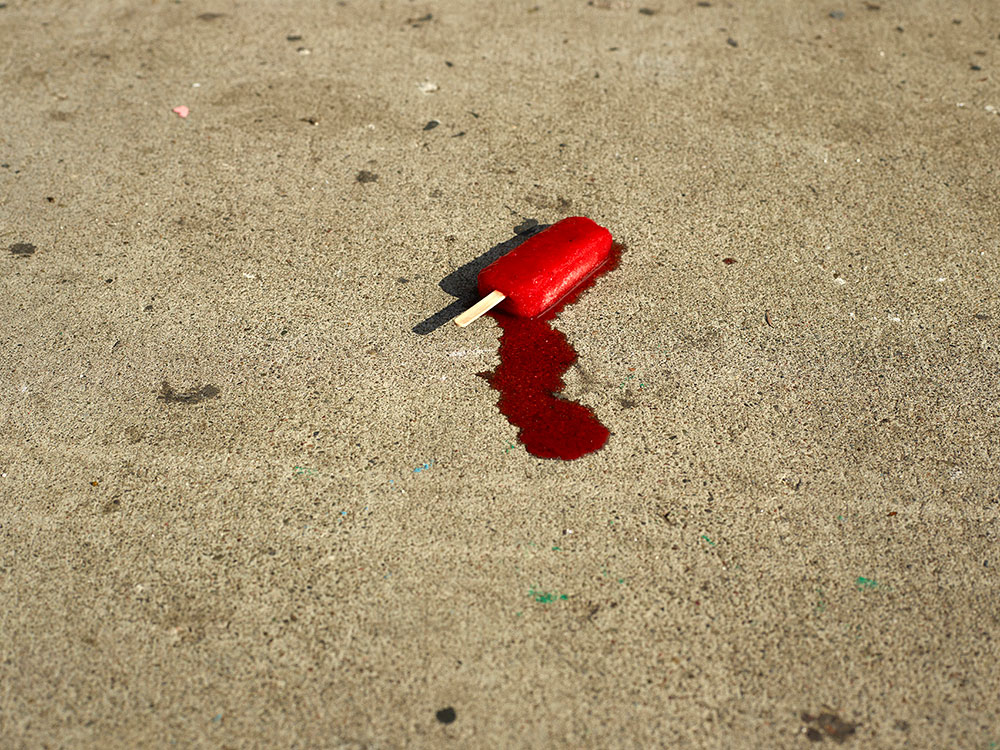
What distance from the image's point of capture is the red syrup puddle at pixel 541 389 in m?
3.20

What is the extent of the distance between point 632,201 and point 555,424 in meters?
1.63

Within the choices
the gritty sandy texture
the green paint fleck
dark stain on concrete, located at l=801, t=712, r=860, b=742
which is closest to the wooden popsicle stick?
the gritty sandy texture

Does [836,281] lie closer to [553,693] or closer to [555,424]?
[555,424]

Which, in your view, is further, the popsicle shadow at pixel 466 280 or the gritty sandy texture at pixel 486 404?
the popsicle shadow at pixel 466 280

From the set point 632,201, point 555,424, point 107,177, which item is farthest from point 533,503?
point 107,177

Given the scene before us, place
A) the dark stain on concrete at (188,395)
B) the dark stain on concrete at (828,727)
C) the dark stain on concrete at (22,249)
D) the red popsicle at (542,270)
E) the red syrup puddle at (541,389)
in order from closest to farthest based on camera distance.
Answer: the dark stain on concrete at (828,727), the red syrup puddle at (541,389), the dark stain on concrete at (188,395), the red popsicle at (542,270), the dark stain on concrete at (22,249)

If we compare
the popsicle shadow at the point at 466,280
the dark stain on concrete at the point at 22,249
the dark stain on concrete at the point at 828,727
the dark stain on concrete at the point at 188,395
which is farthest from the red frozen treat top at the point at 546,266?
the dark stain on concrete at the point at 22,249

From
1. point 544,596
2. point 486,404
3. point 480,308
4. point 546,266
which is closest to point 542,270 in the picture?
point 546,266

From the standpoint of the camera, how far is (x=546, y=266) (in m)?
3.62

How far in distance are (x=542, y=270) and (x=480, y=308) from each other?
0.33m

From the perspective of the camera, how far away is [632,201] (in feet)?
14.4

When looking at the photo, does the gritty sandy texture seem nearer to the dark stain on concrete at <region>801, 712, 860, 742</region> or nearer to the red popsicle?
the dark stain on concrete at <region>801, 712, 860, 742</region>

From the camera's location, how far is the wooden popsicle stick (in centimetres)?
346

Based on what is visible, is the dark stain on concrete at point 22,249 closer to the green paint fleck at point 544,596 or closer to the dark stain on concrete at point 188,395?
the dark stain on concrete at point 188,395
